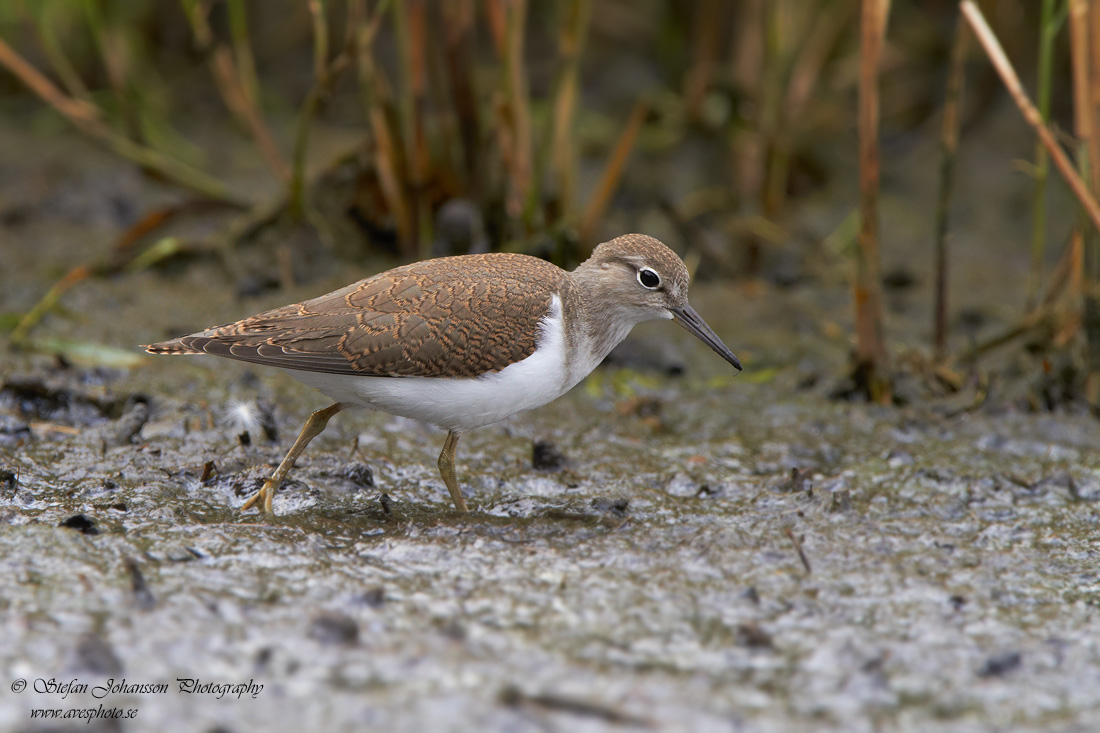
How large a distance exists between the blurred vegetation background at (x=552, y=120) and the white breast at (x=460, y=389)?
2.09 meters

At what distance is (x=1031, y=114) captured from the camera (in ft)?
17.5

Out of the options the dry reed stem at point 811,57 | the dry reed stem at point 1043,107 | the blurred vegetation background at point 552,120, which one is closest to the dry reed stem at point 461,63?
the blurred vegetation background at point 552,120

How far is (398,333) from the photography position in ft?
15.5

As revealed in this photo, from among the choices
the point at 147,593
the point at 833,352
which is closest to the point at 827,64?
the point at 833,352

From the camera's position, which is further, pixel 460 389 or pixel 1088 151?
pixel 1088 151

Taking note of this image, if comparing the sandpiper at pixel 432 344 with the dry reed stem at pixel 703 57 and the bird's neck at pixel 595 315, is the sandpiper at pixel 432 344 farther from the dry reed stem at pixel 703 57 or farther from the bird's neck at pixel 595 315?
the dry reed stem at pixel 703 57

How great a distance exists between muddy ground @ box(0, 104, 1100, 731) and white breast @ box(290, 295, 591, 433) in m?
0.50

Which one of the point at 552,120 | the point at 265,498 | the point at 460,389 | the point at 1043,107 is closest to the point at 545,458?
the point at 460,389

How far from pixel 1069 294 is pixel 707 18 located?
383cm

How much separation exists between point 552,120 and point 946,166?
238 cm

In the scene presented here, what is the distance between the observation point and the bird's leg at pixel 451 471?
196 inches

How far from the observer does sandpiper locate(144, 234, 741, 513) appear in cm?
469

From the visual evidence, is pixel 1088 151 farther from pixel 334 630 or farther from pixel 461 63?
pixel 334 630

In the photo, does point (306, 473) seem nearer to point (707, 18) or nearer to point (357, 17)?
point (357, 17)
